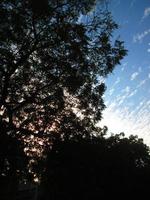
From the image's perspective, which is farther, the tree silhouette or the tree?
the tree silhouette

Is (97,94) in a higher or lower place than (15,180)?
higher

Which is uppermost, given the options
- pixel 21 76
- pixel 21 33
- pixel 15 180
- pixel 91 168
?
pixel 21 33

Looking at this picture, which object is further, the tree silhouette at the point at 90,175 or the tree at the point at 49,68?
the tree silhouette at the point at 90,175

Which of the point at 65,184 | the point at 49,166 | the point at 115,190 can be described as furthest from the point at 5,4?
the point at 115,190

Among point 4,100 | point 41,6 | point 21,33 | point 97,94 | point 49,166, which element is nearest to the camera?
point 41,6

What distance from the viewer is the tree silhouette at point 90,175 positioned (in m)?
28.1

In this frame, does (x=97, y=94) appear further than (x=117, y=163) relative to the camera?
No

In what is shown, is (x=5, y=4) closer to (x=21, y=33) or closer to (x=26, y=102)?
(x=21, y=33)

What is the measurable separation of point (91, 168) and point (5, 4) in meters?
18.0

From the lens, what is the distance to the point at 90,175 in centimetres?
2850

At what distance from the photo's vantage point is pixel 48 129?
21.0 m

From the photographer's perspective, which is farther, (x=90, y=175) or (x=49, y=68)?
(x=90, y=175)

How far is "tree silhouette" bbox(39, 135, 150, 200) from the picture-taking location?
1107 inches

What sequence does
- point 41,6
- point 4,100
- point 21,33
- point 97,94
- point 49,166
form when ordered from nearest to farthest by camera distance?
1. point 41,6
2. point 21,33
3. point 4,100
4. point 97,94
5. point 49,166
